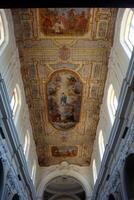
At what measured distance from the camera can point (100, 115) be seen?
1403 centimetres

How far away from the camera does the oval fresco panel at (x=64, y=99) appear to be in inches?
494

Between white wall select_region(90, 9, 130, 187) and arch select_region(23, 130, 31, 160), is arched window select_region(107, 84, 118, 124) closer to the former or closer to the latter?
white wall select_region(90, 9, 130, 187)

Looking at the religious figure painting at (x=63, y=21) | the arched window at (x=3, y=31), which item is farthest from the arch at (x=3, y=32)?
the religious figure painting at (x=63, y=21)

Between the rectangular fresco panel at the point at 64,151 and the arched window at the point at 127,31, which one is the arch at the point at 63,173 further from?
the arched window at the point at 127,31

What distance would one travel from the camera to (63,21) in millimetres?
10195

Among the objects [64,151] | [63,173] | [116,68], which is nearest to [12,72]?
[116,68]

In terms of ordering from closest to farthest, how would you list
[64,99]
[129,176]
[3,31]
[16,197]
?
[129,176], [3,31], [16,197], [64,99]

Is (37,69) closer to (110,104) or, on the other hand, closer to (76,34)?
(76,34)

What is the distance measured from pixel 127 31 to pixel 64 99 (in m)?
5.26

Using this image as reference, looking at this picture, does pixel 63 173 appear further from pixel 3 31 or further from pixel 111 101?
pixel 3 31

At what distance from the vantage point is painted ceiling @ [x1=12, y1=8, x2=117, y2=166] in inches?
397

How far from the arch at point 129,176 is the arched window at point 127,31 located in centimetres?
368

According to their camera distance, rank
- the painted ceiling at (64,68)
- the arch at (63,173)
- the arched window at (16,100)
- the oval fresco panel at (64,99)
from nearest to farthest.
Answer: the painted ceiling at (64,68), the arched window at (16,100), the oval fresco panel at (64,99), the arch at (63,173)

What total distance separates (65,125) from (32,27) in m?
6.66
